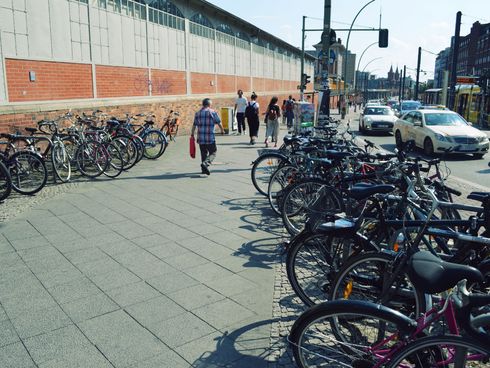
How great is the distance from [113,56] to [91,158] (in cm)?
611

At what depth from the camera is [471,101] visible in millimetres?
32594

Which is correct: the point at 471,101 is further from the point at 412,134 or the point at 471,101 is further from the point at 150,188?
the point at 150,188

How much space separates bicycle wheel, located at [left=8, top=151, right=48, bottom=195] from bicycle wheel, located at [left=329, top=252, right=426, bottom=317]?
20.1 feet

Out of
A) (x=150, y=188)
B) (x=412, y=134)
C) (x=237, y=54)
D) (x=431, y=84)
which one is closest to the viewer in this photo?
(x=150, y=188)

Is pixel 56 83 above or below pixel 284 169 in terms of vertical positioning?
above

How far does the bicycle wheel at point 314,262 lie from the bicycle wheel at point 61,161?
245 inches

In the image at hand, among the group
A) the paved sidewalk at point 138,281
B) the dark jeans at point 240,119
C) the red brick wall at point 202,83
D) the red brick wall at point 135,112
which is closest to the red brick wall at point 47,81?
the red brick wall at point 135,112

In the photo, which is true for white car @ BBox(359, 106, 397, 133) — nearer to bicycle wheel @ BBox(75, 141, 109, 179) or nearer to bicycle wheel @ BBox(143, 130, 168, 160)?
bicycle wheel @ BBox(143, 130, 168, 160)

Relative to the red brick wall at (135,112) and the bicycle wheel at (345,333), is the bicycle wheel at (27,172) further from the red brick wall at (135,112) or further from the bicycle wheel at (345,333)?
the bicycle wheel at (345,333)

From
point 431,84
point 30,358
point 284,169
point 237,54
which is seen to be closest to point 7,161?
point 284,169

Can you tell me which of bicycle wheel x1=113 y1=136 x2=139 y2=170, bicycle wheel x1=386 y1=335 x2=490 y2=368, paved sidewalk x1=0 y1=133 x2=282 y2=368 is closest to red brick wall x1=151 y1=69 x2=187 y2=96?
bicycle wheel x1=113 y1=136 x2=139 y2=170

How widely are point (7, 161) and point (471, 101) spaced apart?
3225 cm

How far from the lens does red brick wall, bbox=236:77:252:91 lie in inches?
1072

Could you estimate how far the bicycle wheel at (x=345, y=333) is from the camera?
229 centimetres
